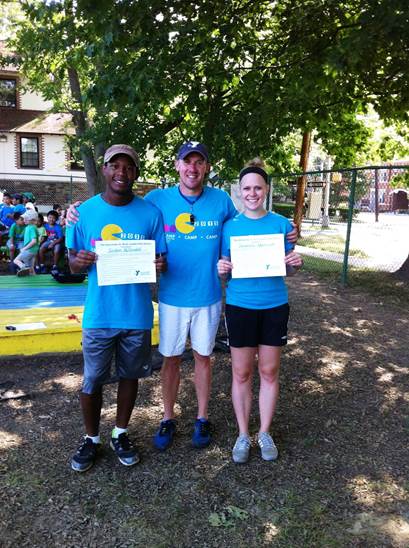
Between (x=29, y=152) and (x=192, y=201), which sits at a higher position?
(x=29, y=152)

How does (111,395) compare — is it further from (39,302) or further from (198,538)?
(39,302)

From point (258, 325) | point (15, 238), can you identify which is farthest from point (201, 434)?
point (15, 238)

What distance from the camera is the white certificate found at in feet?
9.94

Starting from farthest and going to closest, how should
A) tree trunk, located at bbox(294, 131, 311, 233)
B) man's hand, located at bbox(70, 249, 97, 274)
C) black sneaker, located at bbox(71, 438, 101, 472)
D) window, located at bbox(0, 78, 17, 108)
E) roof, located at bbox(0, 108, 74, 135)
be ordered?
window, located at bbox(0, 78, 17, 108), roof, located at bbox(0, 108, 74, 135), tree trunk, located at bbox(294, 131, 311, 233), black sneaker, located at bbox(71, 438, 101, 472), man's hand, located at bbox(70, 249, 97, 274)

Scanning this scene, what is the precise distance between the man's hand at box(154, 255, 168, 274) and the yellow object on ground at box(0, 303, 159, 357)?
7.93ft

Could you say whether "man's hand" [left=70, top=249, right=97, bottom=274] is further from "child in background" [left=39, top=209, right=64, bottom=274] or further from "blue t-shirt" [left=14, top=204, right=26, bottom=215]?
"blue t-shirt" [left=14, top=204, right=26, bottom=215]

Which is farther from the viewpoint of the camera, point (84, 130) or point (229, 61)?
point (84, 130)

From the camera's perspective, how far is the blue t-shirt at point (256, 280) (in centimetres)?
321

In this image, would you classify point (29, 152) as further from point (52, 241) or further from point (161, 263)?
point (161, 263)

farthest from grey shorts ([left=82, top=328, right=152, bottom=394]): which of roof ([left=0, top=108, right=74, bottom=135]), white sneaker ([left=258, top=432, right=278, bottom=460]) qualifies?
roof ([left=0, top=108, right=74, bottom=135])

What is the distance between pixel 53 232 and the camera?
33.0ft

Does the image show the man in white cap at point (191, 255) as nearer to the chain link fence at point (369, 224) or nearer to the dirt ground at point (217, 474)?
the dirt ground at point (217, 474)

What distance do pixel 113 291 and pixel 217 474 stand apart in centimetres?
133

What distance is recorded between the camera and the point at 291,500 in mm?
2988
